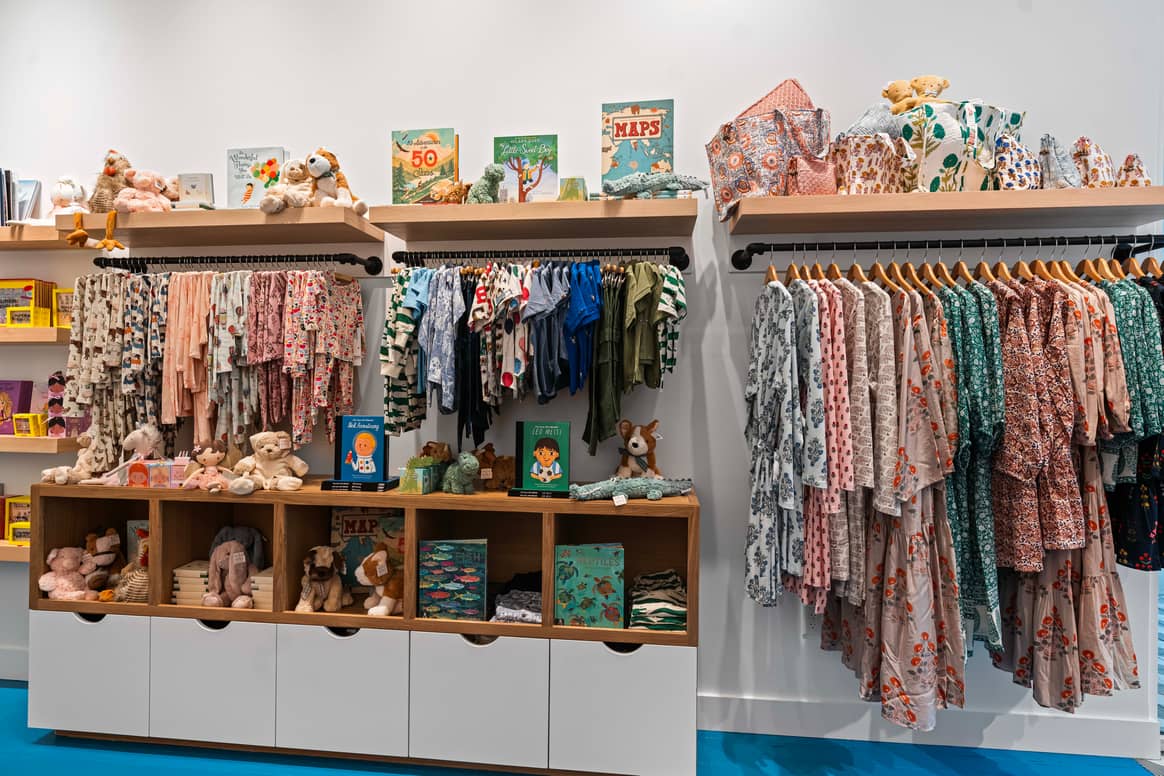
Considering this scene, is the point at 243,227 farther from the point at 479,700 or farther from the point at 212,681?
the point at 479,700

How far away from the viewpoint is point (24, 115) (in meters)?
3.03

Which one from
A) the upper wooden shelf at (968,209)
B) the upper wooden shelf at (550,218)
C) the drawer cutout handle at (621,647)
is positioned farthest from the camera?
the upper wooden shelf at (550,218)

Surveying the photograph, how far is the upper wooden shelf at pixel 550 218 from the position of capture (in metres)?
2.35

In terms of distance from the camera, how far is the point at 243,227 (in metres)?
2.57

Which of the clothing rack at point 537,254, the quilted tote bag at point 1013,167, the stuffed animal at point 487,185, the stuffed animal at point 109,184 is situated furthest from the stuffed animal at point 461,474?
the quilted tote bag at point 1013,167

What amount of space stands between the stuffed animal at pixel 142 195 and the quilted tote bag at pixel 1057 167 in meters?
3.22

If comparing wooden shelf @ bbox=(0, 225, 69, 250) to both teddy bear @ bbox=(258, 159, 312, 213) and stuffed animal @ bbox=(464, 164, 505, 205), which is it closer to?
teddy bear @ bbox=(258, 159, 312, 213)

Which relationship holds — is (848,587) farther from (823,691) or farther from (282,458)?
(282,458)

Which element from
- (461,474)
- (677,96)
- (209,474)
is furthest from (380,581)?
(677,96)

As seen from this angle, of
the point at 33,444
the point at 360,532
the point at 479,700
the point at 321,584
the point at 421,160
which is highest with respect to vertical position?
the point at 421,160

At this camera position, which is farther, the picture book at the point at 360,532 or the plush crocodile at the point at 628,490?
the picture book at the point at 360,532

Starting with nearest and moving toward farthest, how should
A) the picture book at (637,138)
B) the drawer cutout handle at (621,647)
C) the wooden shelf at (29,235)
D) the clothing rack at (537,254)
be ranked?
the drawer cutout handle at (621,647), the picture book at (637,138), the clothing rack at (537,254), the wooden shelf at (29,235)

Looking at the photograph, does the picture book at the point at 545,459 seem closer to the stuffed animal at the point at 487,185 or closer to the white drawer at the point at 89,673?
the stuffed animal at the point at 487,185

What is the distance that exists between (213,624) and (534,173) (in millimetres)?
2057
